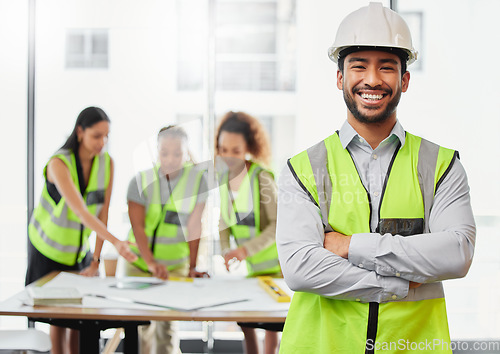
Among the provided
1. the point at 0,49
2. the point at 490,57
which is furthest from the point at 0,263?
the point at 490,57

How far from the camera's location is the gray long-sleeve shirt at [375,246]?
133cm

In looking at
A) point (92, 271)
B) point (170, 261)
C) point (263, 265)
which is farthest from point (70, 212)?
point (263, 265)

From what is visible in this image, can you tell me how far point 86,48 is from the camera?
13.0 feet

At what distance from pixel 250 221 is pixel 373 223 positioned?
1.99m

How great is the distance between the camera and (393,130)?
1451mm

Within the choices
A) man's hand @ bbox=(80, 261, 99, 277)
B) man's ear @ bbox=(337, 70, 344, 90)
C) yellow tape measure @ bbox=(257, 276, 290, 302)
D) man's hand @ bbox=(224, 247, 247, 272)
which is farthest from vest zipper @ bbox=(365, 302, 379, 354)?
man's hand @ bbox=(80, 261, 99, 277)

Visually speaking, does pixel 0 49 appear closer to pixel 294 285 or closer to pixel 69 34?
pixel 69 34

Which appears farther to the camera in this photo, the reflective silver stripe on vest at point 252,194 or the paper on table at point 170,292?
the reflective silver stripe on vest at point 252,194

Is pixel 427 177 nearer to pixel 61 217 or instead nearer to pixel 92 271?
pixel 92 271

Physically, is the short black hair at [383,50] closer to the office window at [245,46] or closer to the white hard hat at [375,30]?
the white hard hat at [375,30]

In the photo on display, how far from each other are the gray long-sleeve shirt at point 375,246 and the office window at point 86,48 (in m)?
2.90

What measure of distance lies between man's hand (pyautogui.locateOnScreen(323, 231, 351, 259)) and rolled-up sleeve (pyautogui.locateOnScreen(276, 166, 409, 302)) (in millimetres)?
15

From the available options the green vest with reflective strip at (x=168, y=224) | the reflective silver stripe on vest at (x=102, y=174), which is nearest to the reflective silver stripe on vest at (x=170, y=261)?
the green vest with reflective strip at (x=168, y=224)

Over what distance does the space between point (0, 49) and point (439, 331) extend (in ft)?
11.9
